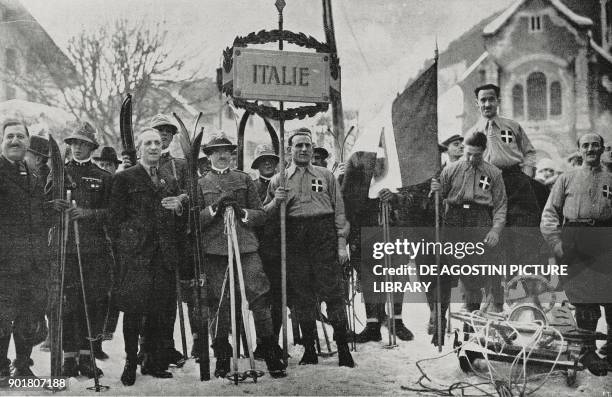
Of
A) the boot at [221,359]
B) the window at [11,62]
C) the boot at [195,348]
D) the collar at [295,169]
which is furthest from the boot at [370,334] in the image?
the window at [11,62]

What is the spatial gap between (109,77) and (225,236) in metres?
2.05

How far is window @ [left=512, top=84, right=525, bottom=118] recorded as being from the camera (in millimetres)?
5684

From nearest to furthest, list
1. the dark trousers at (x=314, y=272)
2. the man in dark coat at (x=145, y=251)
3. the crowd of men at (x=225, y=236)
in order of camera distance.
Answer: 1. the man in dark coat at (x=145, y=251)
2. the crowd of men at (x=225, y=236)
3. the dark trousers at (x=314, y=272)

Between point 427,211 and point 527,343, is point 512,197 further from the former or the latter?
point 527,343

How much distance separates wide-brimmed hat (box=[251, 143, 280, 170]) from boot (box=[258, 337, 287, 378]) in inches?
67.1

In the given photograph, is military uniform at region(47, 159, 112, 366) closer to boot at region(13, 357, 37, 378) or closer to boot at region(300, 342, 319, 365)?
boot at region(13, 357, 37, 378)

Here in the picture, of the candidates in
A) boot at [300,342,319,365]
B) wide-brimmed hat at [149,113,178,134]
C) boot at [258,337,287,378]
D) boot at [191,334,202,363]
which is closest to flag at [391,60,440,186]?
boot at [300,342,319,365]

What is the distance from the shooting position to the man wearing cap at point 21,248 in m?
4.60

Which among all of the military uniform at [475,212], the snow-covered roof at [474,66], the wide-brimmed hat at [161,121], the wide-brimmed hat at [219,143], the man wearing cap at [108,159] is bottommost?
the military uniform at [475,212]

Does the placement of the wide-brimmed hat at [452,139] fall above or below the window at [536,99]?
below

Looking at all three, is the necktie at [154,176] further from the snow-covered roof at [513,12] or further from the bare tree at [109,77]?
the snow-covered roof at [513,12]

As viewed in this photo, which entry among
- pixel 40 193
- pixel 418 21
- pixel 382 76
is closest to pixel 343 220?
pixel 382 76

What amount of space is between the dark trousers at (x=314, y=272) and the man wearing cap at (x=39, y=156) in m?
2.19

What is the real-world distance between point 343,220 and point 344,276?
0.71 m
